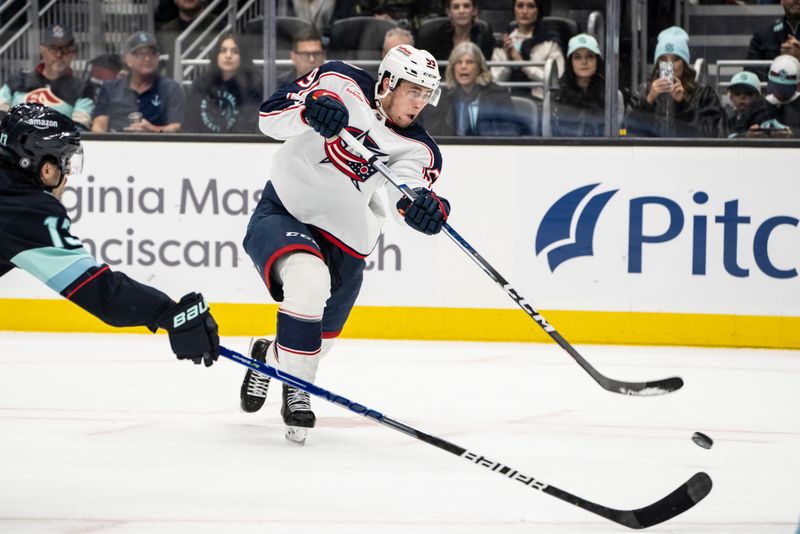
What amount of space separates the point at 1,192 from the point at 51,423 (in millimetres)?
1482

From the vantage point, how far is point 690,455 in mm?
3629

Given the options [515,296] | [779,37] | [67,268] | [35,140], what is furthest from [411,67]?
[779,37]

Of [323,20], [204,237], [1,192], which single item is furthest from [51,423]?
[323,20]

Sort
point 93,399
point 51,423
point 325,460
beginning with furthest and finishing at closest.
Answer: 1. point 93,399
2. point 51,423
3. point 325,460

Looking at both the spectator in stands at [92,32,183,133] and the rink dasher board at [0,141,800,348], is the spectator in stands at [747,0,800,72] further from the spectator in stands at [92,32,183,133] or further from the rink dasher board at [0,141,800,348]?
the spectator in stands at [92,32,183,133]

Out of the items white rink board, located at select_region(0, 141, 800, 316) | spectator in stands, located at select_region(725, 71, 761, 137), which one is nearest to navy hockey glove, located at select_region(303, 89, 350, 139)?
white rink board, located at select_region(0, 141, 800, 316)

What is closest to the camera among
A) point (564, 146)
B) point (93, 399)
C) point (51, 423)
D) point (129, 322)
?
point (129, 322)

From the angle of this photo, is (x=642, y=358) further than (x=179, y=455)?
Yes

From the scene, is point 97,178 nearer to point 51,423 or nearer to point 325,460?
point 51,423

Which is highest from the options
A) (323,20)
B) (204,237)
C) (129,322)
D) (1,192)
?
(323,20)

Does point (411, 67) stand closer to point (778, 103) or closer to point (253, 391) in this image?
point (253, 391)

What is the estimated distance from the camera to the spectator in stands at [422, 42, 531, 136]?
6.29 metres

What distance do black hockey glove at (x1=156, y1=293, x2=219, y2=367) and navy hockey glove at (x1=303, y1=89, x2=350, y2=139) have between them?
1035 millimetres

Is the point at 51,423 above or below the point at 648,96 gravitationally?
below
